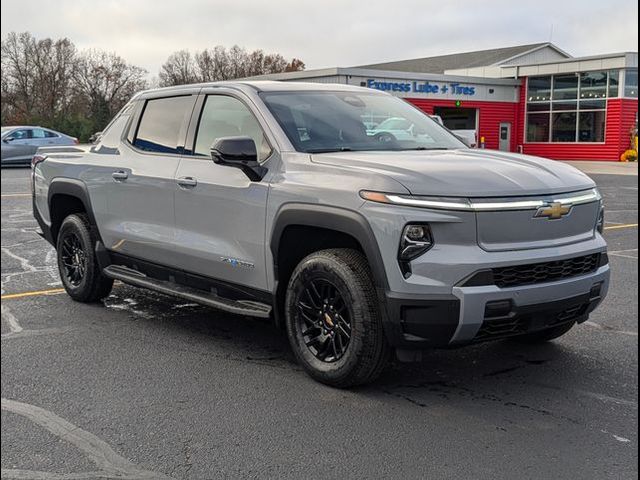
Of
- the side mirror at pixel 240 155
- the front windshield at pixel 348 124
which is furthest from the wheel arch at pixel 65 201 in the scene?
the front windshield at pixel 348 124

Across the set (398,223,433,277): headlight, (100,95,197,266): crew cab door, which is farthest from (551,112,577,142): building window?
(398,223,433,277): headlight

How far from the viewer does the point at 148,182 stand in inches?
217

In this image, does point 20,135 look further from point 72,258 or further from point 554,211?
point 554,211

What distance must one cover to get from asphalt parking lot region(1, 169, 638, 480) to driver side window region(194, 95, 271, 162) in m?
1.47

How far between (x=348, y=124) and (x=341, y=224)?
120 cm

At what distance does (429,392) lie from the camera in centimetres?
432

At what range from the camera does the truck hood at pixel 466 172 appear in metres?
3.91

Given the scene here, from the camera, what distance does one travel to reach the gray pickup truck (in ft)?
12.6

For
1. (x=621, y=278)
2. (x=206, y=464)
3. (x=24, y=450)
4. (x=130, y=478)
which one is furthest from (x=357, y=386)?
(x=621, y=278)

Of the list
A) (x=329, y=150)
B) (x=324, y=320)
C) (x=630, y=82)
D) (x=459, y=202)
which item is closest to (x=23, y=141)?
(x=329, y=150)

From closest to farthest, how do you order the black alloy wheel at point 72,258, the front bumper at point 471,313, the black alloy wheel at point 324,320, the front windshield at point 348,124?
the front bumper at point 471,313
the black alloy wheel at point 324,320
the front windshield at point 348,124
the black alloy wheel at point 72,258

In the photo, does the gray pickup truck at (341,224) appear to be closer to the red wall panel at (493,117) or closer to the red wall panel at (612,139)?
the red wall panel at (612,139)

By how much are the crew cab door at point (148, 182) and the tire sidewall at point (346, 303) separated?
1.30 m

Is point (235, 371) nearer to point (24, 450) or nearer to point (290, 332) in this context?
point (290, 332)
